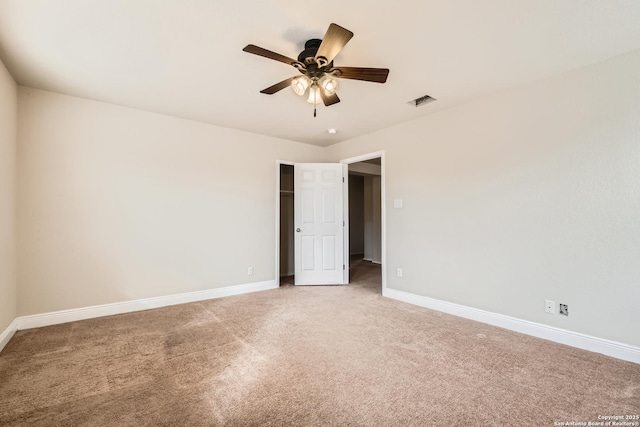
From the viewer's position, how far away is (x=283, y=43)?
7.14 ft

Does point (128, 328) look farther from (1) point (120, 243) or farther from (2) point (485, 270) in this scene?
(2) point (485, 270)

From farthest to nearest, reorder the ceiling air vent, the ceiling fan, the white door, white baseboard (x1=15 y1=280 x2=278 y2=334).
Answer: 1. the white door
2. the ceiling air vent
3. white baseboard (x1=15 y1=280 x2=278 y2=334)
4. the ceiling fan

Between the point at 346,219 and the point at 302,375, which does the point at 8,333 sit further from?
the point at 346,219

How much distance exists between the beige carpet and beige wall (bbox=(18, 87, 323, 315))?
58 cm

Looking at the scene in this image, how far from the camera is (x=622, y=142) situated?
231 cm

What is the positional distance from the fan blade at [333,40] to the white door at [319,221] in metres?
2.94

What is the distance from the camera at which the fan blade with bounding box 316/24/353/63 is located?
5.49ft

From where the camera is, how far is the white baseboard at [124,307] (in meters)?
2.96

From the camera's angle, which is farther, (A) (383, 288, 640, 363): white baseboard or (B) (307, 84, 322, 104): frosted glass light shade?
(B) (307, 84, 322, 104): frosted glass light shade

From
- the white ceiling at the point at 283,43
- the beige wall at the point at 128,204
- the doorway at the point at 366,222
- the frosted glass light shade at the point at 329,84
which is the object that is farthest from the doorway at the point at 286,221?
the frosted glass light shade at the point at 329,84

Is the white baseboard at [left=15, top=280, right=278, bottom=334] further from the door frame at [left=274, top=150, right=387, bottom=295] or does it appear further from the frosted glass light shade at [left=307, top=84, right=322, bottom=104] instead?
the frosted glass light shade at [left=307, top=84, right=322, bottom=104]

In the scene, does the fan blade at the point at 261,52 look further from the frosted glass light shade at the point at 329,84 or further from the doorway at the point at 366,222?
the doorway at the point at 366,222

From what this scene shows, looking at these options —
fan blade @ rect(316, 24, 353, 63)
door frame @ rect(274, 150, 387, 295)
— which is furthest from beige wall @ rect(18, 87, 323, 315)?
fan blade @ rect(316, 24, 353, 63)

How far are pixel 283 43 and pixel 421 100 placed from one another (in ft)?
5.98
